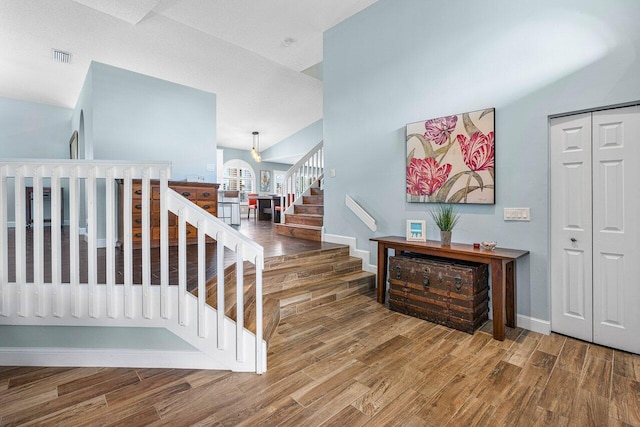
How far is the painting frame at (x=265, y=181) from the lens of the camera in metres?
12.2

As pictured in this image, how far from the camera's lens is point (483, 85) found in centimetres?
297

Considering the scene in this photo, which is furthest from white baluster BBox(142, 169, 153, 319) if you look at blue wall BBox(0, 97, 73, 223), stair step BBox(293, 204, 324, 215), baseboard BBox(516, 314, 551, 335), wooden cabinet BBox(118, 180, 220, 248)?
blue wall BBox(0, 97, 73, 223)

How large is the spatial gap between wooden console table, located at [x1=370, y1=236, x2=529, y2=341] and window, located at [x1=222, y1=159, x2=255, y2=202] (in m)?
9.03

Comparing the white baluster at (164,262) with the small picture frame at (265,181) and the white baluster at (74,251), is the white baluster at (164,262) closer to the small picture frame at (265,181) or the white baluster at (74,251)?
the white baluster at (74,251)

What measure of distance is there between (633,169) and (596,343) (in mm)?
1370

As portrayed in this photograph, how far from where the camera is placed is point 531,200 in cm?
269

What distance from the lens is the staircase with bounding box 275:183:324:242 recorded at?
16.2ft

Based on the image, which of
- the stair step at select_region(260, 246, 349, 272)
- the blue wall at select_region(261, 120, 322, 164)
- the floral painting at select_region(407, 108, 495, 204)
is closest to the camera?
the floral painting at select_region(407, 108, 495, 204)

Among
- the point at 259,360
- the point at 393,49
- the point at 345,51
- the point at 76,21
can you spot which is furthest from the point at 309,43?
the point at 259,360

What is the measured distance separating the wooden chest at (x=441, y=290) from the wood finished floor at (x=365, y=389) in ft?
0.87

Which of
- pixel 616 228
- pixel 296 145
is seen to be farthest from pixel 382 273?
pixel 296 145

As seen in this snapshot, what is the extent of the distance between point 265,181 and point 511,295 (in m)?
10.4

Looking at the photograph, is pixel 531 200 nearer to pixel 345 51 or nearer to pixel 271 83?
pixel 345 51

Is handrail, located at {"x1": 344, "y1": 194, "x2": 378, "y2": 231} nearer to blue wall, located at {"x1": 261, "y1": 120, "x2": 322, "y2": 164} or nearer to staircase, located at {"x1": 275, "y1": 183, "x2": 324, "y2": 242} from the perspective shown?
staircase, located at {"x1": 275, "y1": 183, "x2": 324, "y2": 242}
